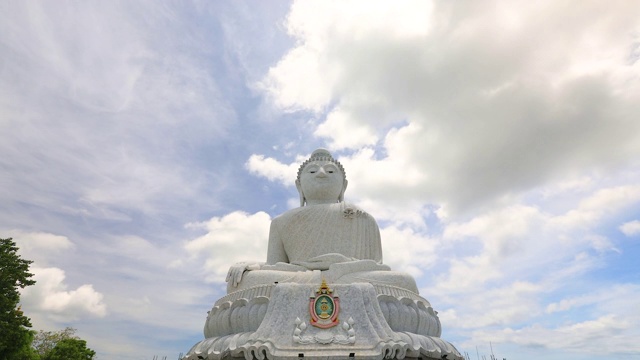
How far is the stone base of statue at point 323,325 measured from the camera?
693cm

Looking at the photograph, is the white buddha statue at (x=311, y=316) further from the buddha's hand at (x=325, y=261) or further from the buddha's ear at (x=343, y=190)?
the buddha's ear at (x=343, y=190)

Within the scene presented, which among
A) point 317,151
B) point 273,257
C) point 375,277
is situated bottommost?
point 375,277

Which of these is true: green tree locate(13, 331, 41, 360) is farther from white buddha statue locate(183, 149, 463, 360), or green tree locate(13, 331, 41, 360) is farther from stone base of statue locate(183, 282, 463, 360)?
stone base of statue locate(183, 282, 463, 360)

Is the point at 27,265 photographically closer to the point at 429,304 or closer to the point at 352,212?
the point at 352,212

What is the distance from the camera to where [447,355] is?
7.61 metres

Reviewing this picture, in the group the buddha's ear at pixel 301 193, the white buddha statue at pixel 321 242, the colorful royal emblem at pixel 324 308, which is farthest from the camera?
the buddha's ear at pixel 301 193

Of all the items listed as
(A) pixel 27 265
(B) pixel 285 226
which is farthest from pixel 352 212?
(A) pixel 27 265

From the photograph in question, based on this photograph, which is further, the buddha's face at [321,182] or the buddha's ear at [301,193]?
the buddha's ear at [301,193]

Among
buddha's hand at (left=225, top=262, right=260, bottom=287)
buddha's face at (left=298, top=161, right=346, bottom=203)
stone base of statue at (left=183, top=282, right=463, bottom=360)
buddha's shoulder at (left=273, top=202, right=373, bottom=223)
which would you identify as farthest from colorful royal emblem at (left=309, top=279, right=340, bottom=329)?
buddha's face at (left=298, top=161, right=346, bottom=203)

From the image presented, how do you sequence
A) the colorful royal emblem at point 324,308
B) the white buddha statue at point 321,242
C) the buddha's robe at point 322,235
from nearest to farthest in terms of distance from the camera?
the colorful royal emblem at point 324,308, the white buddha statue at point 321,242, the buddha's robe at point 322,235

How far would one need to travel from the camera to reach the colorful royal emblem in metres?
7.31

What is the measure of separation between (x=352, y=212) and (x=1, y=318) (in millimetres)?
9989

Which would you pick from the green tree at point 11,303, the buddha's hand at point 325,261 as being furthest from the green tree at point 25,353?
the buddha's hand at point 325,261

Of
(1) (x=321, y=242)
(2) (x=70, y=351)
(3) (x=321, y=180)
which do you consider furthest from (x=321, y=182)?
(2) (x=70, y=351)
